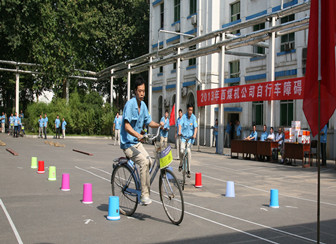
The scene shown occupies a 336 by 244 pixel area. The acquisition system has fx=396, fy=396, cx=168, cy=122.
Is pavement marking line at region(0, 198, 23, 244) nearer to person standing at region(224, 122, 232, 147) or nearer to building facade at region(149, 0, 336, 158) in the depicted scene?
building facade at region(149, 0, 336, 158)

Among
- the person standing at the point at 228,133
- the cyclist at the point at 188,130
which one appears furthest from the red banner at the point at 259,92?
the cyclist at the point at 188,130

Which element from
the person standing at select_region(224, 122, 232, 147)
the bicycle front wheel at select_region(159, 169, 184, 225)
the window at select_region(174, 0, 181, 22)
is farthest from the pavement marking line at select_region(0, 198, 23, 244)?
the window at select_region(174, 0, 181, 22)

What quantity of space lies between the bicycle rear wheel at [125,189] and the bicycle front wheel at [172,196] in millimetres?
522

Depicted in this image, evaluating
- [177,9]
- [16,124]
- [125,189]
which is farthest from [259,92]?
[16,124]

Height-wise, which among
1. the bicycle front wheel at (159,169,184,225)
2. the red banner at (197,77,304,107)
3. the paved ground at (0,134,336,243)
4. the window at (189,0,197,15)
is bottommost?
the paved ground at (0,134,336,243)

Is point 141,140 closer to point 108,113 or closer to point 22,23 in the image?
point 22,23

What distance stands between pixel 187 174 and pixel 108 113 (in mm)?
27573

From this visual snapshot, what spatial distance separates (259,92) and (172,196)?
14259 millimetres

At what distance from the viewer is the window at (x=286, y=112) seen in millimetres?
23989

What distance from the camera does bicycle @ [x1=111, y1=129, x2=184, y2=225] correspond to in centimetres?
630

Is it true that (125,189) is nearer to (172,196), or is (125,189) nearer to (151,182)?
(151,182)

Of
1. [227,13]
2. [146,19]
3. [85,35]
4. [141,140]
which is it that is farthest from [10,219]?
[146,19]

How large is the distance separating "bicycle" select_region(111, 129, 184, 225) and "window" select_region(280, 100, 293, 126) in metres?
18.6

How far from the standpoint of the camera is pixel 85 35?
A: 128 ft
